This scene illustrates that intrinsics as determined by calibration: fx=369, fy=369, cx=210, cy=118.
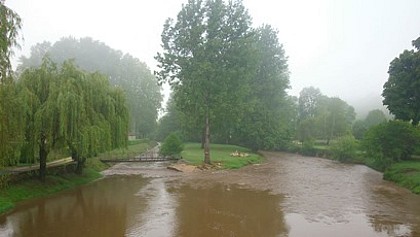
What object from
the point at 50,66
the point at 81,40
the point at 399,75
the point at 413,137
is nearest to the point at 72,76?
the point at 50,66

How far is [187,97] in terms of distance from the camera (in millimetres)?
41938

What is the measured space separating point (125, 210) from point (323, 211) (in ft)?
38.8

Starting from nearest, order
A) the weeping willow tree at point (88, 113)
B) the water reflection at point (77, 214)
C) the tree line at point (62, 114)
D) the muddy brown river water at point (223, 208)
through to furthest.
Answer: the water reflection at point (77, 214), the muddy brown river water at point (223, 208), the tree line at point (62, 114), the weeping willow tree at point (88, 113)

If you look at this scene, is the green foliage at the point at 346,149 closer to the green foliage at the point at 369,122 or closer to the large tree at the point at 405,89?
the large tree at the point at 405,89

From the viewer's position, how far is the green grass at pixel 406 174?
29.6 meters

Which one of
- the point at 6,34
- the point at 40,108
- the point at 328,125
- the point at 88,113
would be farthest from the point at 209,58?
the point at 328,125

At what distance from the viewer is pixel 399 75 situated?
117 ft

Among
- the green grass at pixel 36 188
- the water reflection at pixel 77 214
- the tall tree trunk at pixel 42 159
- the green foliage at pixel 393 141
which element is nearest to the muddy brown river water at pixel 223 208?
the water reflection at pixel 77 214

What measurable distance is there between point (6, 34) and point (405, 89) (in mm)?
33729

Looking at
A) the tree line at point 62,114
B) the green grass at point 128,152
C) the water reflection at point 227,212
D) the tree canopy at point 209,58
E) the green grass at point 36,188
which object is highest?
the tree canopy at point 209,58

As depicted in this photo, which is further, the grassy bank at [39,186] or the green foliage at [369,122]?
the green foliage at [369,122]

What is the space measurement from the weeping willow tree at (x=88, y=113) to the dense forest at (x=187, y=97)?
8 cm

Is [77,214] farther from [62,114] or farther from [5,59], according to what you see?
[5,59]

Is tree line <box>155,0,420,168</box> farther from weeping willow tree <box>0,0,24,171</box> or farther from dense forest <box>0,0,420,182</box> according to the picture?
weeping willow tree <box>0,0,24,171</box>
